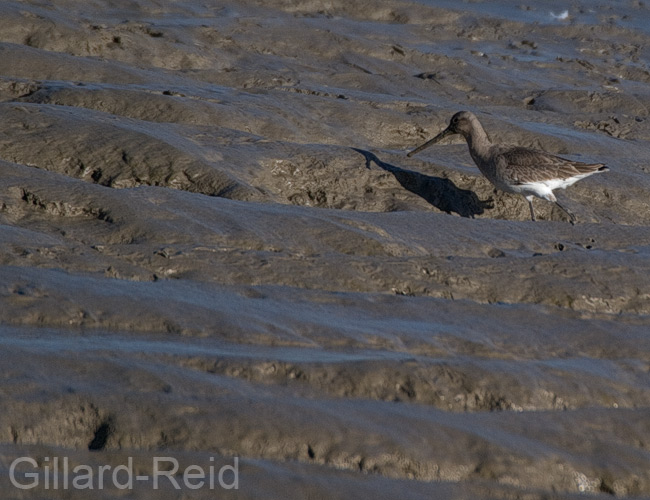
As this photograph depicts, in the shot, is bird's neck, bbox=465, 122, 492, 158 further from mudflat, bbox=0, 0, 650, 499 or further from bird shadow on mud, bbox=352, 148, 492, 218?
bird shadow on mud, bbox=352, 148, 492, 218

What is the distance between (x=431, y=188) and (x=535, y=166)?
95cm

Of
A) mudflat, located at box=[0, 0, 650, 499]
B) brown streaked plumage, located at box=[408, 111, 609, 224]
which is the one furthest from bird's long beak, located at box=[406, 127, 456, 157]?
mudflat, located at box=[0, 0, 650, 499]

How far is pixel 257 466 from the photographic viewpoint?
4.56m

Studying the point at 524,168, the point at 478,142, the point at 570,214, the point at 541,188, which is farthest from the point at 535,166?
the point at 478,142

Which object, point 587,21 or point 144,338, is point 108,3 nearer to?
point 587,21

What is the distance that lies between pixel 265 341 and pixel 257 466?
1.33m

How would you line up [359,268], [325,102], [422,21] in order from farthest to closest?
[422,21] < [325,102] < [359,268]

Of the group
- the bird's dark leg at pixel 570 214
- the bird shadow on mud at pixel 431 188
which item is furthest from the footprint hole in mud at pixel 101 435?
the bird's dark leg at pixel 570 214

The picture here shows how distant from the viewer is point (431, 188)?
10.1m

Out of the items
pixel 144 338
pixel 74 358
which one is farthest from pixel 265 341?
pixel 74 358

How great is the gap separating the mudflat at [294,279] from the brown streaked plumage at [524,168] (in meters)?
0.29

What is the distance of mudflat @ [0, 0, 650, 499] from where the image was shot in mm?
4734

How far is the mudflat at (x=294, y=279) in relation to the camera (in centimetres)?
473

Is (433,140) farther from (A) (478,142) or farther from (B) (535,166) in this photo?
(B) (535,166)
